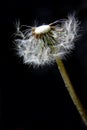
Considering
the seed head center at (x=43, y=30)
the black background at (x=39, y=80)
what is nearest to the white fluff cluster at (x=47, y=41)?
the seed head center at (x=43, y=30)

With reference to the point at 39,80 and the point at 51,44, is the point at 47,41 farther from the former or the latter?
the point at 39,80

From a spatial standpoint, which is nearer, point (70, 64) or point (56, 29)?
point (56, 29)

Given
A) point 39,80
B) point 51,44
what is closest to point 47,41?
point 51,44

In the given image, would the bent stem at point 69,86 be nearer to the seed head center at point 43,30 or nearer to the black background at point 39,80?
the seed head center at point 43,30

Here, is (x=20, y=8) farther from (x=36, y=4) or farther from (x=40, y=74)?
(x=40, y=74)

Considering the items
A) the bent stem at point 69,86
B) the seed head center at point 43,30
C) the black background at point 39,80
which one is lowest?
the bent stem at point 69,86

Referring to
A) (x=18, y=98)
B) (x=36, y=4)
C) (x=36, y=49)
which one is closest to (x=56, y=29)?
(x=36, y=49)
